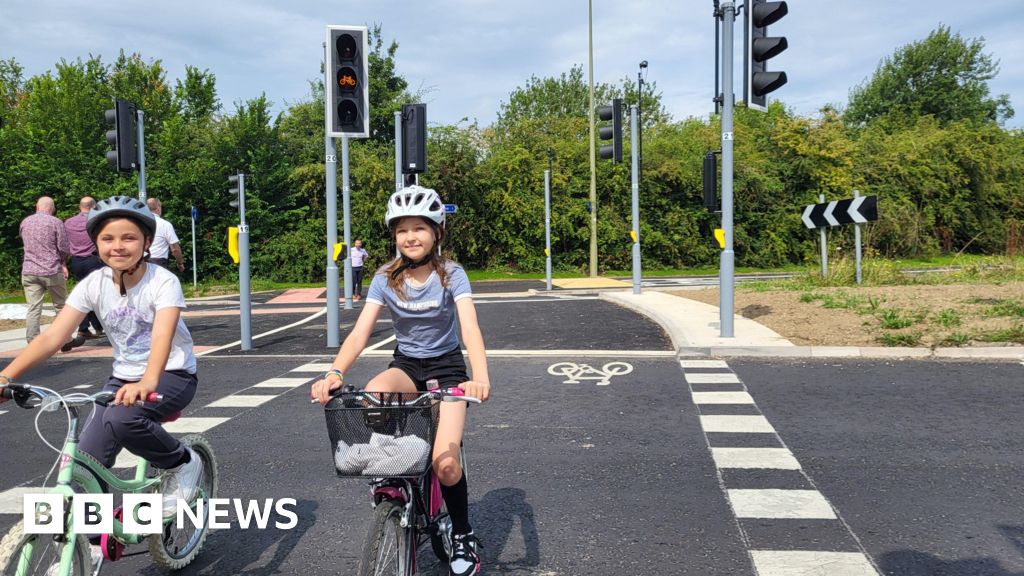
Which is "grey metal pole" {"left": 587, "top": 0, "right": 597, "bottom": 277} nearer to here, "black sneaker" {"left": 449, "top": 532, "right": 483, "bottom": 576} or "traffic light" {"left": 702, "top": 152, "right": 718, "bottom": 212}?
"traffic light" {"left": 702, "top": 152, "right": 718, "bottom": 212}

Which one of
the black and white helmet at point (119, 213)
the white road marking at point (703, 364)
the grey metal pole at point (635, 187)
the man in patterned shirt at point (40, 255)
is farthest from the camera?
the grey metal pole at point (635, 187)

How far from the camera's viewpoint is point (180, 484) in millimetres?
3543

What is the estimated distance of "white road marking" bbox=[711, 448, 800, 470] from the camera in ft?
17.3

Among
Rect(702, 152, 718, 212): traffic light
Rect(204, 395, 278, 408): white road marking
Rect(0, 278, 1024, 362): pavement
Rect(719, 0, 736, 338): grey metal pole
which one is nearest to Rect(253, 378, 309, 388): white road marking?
Rect(204, 395, 278, 408): white road marking

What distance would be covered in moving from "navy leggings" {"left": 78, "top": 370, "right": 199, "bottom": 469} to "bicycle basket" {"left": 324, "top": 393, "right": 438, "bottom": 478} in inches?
39.9

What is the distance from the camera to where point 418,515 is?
10.2ft

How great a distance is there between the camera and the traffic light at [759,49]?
994 centimetres

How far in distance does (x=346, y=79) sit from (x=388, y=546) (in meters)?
8.46

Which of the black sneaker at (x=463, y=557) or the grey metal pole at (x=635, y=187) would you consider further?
the grey metal pole at (x=635, y=187)

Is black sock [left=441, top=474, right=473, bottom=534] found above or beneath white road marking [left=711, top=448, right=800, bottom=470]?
above

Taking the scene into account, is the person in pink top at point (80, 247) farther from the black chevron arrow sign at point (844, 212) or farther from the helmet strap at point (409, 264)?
the black chevron arrow sign at point (844, 212)

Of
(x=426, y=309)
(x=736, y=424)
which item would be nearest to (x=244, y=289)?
(x=736, y=424)

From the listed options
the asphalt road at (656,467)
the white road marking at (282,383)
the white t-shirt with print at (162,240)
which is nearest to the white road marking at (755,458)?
the asphalt road at (656,467)

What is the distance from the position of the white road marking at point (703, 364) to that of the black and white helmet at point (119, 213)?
23.4ft
